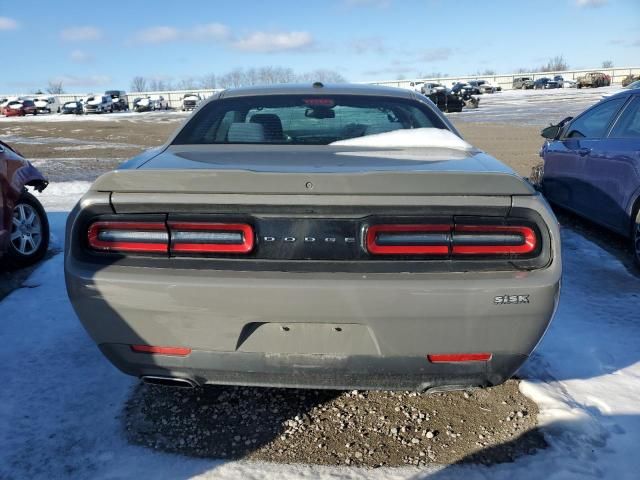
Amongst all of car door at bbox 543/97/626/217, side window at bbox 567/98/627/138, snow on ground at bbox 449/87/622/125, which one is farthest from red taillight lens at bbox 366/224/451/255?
snow on ground at bbox 449/87/622/125

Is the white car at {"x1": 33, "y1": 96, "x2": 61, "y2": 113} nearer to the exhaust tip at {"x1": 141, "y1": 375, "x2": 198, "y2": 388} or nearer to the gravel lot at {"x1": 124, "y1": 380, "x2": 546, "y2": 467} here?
the gravel lot at {"x1": 124, "y1": 380, "x2": 546, "y2": 467}

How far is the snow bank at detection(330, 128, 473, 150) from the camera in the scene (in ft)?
9.22

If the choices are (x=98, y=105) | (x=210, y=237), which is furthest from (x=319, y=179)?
(x=98, y=105)

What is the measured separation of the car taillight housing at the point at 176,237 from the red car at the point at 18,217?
283 cm

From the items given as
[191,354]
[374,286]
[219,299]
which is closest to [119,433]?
[191,354]

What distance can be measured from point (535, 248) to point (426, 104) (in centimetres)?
184

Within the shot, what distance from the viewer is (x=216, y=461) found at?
2.31 m

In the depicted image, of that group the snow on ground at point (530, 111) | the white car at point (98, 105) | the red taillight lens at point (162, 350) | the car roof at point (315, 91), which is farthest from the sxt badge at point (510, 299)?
the white car at point (98, 105)

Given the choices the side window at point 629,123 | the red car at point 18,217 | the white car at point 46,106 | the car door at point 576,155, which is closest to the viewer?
the red car at point 18,217

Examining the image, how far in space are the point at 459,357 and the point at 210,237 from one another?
113 cm

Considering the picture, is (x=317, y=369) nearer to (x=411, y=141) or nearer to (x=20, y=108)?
(x=411, y=141)

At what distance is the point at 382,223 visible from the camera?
2.06 metres

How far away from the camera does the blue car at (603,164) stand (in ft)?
15.5

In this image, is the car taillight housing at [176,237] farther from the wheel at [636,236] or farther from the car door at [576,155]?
the car door at [576,155]
